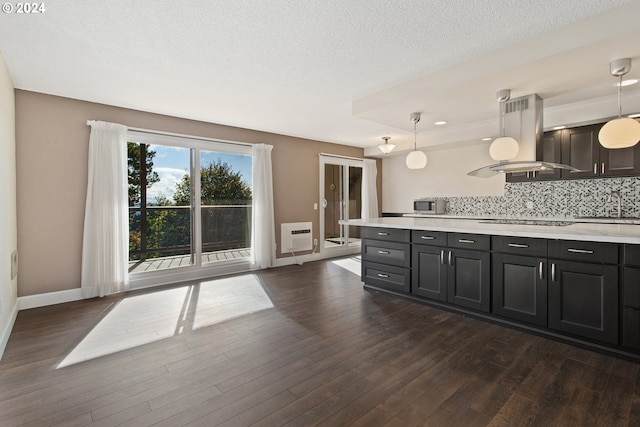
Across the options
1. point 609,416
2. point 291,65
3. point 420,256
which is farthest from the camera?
point 420,256

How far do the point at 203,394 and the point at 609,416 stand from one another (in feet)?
7.52

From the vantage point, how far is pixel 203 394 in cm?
190

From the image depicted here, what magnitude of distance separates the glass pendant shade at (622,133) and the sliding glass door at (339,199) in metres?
4.38

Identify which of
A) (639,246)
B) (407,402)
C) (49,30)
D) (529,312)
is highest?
(49,30)

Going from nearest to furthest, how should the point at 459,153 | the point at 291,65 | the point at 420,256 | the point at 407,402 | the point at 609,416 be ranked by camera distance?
the point at 609,416 → the point at 407,402 → the point at 291,65 → the point at 420,256 → the point at 459,153

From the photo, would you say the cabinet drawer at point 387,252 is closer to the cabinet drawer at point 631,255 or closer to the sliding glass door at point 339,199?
the cabinet drawer at point 631,255

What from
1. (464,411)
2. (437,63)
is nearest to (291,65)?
(437,63)

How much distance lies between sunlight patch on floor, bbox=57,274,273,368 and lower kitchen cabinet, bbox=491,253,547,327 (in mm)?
2370

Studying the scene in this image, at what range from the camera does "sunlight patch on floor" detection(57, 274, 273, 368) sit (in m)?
2.60

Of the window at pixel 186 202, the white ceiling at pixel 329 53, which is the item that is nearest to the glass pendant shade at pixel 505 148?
the white ceiling at pixel 329 53

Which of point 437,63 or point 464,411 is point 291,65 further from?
point 464,411

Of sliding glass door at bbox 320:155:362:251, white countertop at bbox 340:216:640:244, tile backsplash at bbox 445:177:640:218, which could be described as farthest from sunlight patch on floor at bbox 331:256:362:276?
tile backsplash at bbox 445:177:640:218

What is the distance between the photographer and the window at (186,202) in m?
4.39

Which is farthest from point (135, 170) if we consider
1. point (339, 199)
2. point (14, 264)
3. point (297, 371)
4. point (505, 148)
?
point (505, 148)
